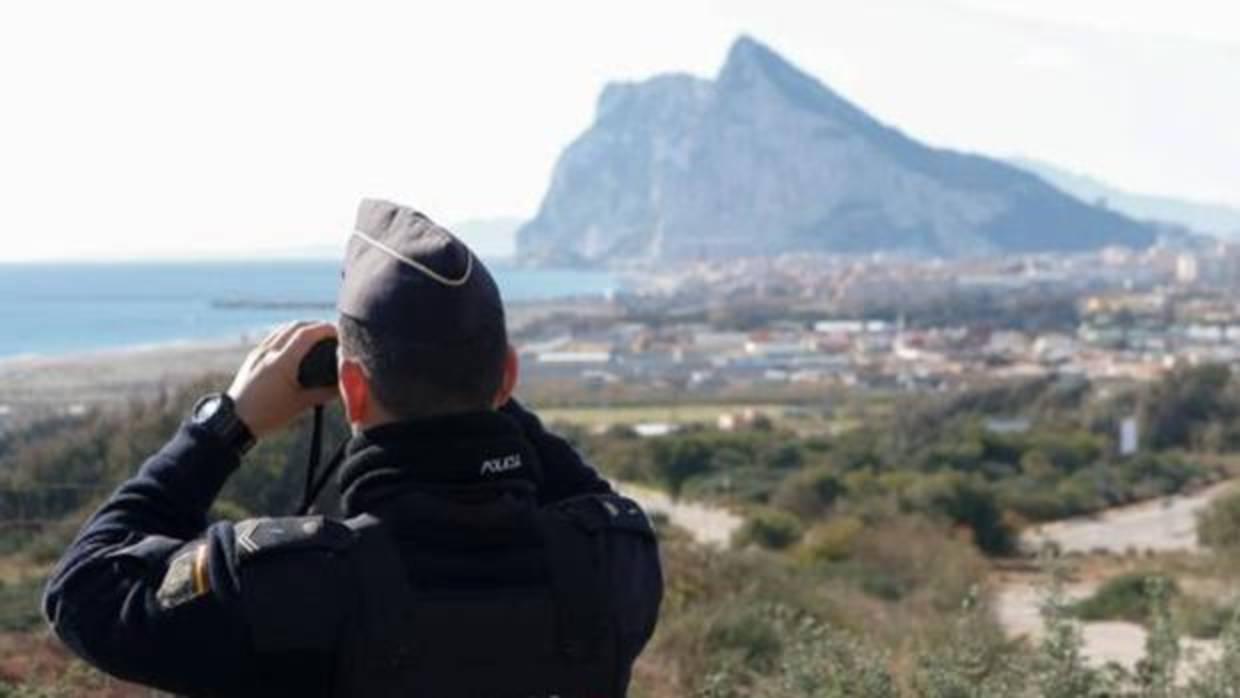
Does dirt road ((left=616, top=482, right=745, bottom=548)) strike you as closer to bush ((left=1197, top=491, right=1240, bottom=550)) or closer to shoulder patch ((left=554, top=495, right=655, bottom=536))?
bush ((left=1197, top=491, right=1240, bottom=550))

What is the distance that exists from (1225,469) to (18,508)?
122 ft

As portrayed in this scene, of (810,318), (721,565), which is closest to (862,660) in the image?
(721,565)

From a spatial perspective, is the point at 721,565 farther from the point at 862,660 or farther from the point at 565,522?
the point at 565,522

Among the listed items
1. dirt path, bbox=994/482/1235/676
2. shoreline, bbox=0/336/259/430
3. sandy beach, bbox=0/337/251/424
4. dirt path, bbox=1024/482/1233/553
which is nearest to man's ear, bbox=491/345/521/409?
shoreline, bbox=0/336/259/430

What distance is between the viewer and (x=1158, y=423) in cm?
4991

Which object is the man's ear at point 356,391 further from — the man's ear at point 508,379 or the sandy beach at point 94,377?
the sandy beach at point 94,377

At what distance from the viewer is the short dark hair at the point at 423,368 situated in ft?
7.15

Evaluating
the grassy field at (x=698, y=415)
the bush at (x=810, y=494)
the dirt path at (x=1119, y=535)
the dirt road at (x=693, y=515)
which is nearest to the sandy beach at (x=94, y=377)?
the dirt road at (x=693, y=515)

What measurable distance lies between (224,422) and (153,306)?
121 metres

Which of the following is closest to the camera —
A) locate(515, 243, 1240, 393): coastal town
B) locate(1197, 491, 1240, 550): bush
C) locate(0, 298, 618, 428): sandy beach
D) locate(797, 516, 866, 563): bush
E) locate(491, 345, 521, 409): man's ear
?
locate(491, 345, 521, 409): man's ear

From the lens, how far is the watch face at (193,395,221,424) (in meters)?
2.28

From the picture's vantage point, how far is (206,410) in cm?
228

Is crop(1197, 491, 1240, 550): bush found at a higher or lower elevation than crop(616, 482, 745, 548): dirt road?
higher

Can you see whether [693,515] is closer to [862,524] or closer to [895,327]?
[862,524]
